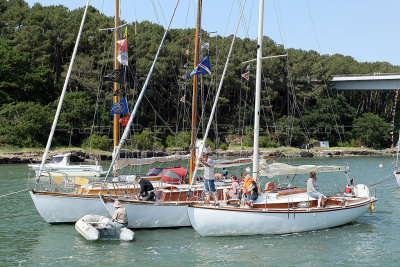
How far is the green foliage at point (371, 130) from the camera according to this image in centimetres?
9281

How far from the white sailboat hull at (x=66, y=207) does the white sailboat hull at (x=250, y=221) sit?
5.13 metres

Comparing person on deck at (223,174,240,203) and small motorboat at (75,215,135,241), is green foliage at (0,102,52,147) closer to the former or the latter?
small motorboat at (75,215,135,241)

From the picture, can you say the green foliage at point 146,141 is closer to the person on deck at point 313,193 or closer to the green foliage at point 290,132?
the green foliage at point 290,132

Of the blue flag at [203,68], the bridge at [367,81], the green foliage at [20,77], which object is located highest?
the bridge at [367,81]

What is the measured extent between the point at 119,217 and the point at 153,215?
6.50 ft

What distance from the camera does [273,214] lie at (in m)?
20.2

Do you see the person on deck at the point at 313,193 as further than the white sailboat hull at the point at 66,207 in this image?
No

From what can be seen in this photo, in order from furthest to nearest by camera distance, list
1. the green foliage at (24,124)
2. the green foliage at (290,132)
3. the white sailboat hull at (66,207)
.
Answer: the green foliage at (290,132), the green foliage at (24,124), the white sailboat hull at (66,207)

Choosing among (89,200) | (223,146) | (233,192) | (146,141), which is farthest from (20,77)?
(233,192)

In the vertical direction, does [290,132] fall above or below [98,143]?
above

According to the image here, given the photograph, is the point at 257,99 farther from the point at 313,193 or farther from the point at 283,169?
the point at 313,193

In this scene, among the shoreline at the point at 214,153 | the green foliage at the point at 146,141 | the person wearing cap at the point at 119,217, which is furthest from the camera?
the green foliage at the point at 146,141

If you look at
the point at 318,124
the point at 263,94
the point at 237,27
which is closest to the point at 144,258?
the point at 237,27

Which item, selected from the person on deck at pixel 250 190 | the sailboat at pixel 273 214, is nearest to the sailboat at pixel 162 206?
the sailboat at pixel 273 214
